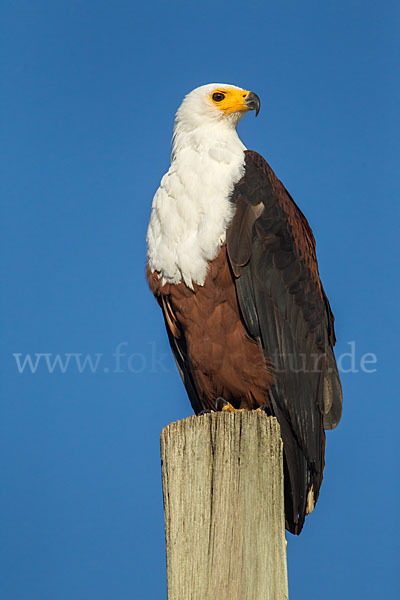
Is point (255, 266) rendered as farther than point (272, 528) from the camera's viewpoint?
Yes

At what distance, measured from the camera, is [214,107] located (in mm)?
3979

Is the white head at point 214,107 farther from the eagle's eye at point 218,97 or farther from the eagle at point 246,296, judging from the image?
the eagle at point 246,296

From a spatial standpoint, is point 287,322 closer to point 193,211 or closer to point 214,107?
point 193,211

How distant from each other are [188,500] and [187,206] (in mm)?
1712

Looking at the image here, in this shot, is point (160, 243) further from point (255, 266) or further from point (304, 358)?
point (304, 358)

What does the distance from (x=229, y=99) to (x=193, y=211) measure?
1015 mm

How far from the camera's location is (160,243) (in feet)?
11.6

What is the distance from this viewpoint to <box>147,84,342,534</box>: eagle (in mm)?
3381

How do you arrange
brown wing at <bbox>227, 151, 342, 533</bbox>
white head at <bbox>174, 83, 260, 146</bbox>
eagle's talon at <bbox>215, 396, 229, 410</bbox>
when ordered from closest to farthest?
brown wing at <bbox>227, 151, 342, 533</bbox> < eagle's talon at <bbox>215, 396, 229, 410</bbox> < white head at <bbox>174, 83, 260, 146</bbox>

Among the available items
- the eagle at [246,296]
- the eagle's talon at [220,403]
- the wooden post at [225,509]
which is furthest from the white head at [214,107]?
the wooden post at [225,509]

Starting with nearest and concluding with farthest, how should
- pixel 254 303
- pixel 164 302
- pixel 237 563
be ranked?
pixel 237 563
pixel 254 303
pixel 164 302

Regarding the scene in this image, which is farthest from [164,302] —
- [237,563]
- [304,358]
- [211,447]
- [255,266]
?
[237,563]

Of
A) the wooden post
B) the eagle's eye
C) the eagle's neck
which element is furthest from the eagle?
the wooden post

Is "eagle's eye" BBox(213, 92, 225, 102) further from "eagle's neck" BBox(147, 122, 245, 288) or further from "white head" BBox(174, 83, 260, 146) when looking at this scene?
"eagle's neck" BBox(147, 122, 245, 288)
